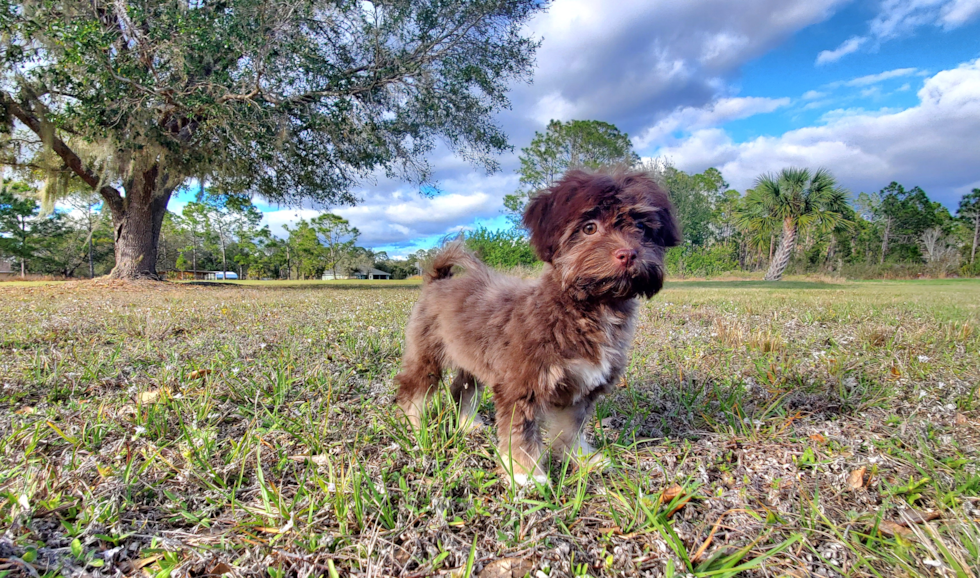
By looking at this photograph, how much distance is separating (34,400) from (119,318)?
147 inches

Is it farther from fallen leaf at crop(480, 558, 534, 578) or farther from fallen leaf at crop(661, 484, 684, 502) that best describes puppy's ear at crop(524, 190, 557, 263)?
fallen leaf at crop(480, 558, 534, 578)

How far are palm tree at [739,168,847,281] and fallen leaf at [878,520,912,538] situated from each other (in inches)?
1369

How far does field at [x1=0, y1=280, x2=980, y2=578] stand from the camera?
1.67 meters

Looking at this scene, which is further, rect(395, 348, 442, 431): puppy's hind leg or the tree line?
the tree line

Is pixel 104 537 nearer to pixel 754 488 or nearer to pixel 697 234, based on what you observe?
pixel 754 488

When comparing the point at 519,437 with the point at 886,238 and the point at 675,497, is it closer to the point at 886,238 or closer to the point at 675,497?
the point at 675,497

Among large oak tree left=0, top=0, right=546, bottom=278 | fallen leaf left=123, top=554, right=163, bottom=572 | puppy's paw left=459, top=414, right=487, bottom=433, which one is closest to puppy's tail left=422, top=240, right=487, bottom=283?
puppy's paw left=459, top=414, right=487, bottom=433

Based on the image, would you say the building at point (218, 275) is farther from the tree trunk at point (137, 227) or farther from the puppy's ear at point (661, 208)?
the puppy's ear at point (661, 208)

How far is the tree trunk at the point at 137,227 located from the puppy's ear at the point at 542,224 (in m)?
17.8

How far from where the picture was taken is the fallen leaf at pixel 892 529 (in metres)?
1.78

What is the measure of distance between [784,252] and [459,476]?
37519 millimetres

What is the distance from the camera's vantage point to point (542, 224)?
261 centimetres

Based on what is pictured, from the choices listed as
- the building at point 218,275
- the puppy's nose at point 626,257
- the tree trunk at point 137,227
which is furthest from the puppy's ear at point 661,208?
the building at point 218,275

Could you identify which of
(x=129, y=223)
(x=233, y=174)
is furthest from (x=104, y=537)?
(x=129, y=223)
